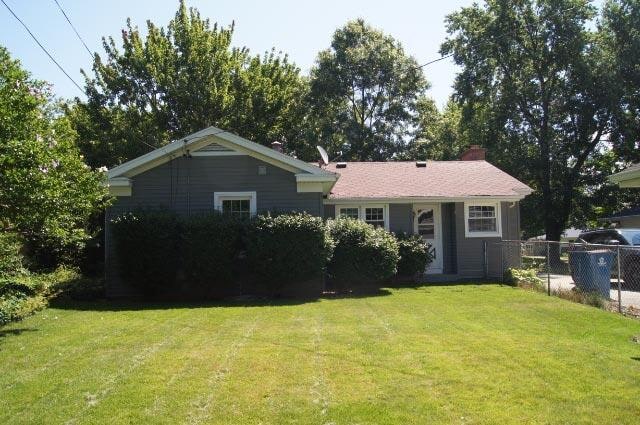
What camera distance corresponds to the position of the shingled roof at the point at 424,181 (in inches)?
723

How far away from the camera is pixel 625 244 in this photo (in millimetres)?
16078

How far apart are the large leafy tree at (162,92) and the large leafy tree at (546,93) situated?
42.2 feet

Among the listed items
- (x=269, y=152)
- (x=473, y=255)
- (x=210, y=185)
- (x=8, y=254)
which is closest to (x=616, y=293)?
(x=473, y=255)

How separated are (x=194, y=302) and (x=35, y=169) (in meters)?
5.85

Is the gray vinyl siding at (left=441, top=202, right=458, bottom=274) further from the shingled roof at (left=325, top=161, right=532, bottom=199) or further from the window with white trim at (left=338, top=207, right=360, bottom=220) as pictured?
the window with white trim at (left=338, top=207, right=360, bottom=220)

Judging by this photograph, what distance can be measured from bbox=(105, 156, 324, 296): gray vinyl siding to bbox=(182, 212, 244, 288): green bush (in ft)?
4.40

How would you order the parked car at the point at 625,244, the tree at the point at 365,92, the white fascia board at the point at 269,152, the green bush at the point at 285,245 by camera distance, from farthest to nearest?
the tree at the point at 365,92, the white fascia board at the point at 269,152, the parked car at the point at 625,244, the green bush at the point at 285,245

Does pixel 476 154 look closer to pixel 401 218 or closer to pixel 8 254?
pixel 401 218

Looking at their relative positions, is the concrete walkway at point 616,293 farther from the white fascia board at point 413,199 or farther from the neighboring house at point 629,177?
the white fascia board at point 413,199

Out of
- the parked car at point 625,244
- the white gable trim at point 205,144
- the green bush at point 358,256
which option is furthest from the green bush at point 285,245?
the parked car at point 625,244

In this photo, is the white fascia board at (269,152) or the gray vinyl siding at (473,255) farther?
the gray vinyl siding at (473,255)

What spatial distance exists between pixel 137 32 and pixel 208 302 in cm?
1835

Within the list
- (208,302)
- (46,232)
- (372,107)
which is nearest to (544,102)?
(372,107)

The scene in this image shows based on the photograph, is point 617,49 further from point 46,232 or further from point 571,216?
point 46,232
